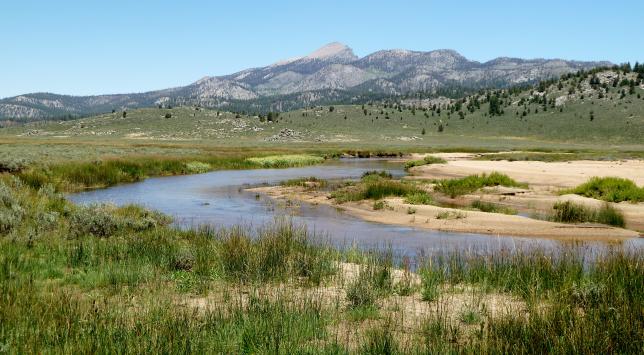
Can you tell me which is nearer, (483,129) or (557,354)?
(557,354)

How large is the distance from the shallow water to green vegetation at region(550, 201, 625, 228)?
3.30 metres

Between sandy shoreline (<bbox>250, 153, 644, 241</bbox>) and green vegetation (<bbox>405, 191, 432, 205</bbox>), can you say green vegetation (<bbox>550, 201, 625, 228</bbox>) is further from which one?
green vegetation (<bbox>405, 191, 432, 205</bbox>)

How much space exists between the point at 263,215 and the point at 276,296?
644 inches

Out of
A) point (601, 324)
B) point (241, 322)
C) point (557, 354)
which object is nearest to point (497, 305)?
point (601, 324)

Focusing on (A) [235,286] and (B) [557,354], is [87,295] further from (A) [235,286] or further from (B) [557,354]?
(B) [557,354]

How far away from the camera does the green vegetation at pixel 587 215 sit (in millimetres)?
22016

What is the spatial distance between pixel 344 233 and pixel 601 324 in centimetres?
1408

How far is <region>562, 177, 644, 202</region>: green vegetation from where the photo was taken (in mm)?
26375

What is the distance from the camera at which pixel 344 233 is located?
20531 millimetres

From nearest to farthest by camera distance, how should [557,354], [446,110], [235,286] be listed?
[557,354], [235,286], [446,110]

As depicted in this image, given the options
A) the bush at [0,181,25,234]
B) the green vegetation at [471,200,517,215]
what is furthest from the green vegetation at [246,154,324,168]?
the bush at [0,181,25,234]

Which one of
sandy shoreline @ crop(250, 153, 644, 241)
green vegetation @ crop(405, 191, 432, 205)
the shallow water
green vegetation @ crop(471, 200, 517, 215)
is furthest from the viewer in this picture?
green vegetation @ crop(405, 191, 432, 205)

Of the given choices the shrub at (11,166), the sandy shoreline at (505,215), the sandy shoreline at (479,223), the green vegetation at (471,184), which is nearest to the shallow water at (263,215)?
the sandy shoreline at (479,223)

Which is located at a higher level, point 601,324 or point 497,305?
point 601,324
